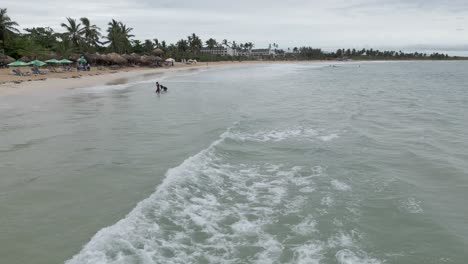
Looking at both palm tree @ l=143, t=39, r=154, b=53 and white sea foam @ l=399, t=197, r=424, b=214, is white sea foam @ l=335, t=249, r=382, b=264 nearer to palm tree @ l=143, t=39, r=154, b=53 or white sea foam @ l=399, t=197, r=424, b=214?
white sea foam @ l=399, t=197, r=424, b=214

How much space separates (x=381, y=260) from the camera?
5254 millimetres

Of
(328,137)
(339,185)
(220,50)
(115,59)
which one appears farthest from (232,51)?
(339,185)

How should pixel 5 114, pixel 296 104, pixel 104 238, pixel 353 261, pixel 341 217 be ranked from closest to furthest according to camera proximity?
pixel 353 261 < pixel 104 238 < pixel 341 217 < pixel 5 114 < pixel 296 104

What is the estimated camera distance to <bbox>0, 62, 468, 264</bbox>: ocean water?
5480 mm

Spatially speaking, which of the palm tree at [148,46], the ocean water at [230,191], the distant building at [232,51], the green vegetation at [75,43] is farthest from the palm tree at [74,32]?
the distant building at [232,51]

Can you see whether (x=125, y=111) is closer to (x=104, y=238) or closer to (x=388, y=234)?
(x=104, y=238)

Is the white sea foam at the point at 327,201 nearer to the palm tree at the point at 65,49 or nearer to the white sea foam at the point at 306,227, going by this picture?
the white sea foam at the point at 306,227

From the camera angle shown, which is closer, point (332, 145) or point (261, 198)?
point (261, 198)

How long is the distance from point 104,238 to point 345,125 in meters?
Result: 11.8

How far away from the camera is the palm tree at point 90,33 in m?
59.8

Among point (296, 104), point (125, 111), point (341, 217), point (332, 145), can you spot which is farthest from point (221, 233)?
point (296, 104)

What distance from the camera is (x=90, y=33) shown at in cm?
6162

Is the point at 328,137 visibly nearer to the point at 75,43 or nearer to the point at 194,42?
the point at 75,43

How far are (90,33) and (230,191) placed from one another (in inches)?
2420
